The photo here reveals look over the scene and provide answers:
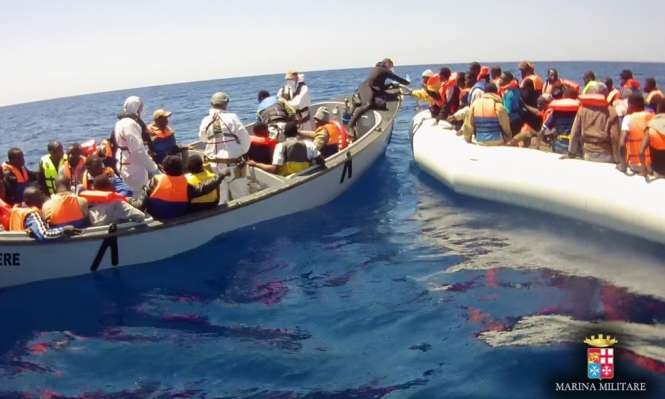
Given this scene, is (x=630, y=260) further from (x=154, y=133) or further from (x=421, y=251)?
(x=154, y=133)

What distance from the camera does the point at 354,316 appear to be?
6727mm

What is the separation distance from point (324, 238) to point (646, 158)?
488 centimetres

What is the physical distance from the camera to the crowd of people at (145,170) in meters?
7.95

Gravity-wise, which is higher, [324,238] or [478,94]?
[478,94]

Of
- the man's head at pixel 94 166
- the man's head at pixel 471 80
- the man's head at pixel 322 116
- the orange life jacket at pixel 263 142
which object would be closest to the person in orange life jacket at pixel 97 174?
the man's head at pixel 94 166

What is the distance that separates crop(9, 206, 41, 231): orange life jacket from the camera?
7902mm

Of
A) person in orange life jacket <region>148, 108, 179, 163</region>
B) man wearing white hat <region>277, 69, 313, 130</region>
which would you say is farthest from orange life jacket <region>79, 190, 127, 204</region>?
man wearing white hat <region>277, 69, 313, 130</region>

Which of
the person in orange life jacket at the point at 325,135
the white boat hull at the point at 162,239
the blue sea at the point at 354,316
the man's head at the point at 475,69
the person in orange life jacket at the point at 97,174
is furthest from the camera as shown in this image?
the man's head at the point at 475,69

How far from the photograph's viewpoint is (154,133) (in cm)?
1021

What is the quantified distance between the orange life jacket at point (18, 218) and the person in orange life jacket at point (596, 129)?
8166mm

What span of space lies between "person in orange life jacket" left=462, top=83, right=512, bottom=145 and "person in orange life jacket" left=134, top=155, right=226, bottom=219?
18.2ft

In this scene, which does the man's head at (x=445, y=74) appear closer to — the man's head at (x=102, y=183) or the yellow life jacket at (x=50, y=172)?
the yellow life jacket at (x=50, y=172)

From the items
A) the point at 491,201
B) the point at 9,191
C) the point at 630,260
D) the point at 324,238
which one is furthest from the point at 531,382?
the point at 9,191

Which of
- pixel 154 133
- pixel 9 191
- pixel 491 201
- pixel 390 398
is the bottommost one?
pixel 390 398
